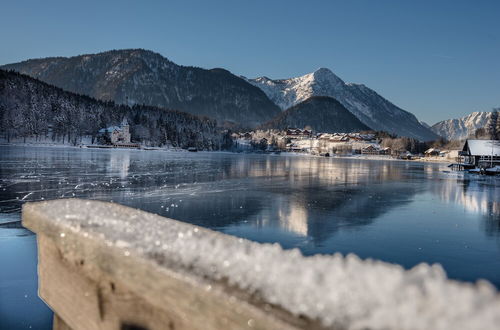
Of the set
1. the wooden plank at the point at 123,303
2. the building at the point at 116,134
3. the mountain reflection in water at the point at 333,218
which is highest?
the building at the point at 116,134

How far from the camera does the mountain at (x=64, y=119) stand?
437 ft

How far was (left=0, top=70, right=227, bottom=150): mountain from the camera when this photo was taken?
13325 cm

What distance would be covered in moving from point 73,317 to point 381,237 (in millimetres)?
9550

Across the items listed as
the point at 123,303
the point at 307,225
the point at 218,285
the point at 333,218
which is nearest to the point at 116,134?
the point at 333,218

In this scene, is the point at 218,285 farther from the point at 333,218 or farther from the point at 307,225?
the point at 333,218

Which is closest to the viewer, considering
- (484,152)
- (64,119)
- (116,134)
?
(484,152)

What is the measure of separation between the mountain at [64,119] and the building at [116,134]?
4680 millimetres

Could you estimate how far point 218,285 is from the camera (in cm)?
104

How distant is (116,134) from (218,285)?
169m

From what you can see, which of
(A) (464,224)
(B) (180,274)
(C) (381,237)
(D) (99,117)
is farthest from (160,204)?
(D) (99,117)

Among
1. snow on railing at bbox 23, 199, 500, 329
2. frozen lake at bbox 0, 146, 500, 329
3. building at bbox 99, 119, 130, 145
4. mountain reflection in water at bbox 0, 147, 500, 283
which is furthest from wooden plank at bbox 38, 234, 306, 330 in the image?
building at bbox 99, 119, 130, 145

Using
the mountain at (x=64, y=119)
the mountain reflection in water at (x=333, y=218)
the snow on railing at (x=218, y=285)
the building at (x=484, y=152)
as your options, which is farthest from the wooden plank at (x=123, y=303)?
the mountain at (x=64, y=119)

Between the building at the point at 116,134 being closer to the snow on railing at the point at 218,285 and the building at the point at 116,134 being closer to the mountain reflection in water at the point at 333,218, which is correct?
the mountain reflection in water at the point at 333,218

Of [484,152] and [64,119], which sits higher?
[64,119]
